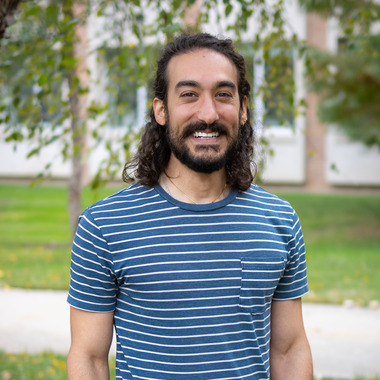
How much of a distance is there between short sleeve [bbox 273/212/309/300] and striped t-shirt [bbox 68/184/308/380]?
0.09 metres

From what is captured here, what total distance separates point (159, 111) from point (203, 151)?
0.88 feet

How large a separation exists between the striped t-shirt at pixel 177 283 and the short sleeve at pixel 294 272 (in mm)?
85

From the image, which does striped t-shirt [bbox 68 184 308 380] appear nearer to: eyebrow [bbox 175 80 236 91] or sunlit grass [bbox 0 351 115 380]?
eyebrow [bbox 175 80 236 91]

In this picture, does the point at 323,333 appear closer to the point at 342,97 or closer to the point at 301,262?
the point at 301,262

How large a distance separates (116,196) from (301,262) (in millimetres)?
641

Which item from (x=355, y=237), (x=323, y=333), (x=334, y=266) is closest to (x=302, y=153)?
(x=355, y=237)

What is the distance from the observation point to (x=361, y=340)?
5.67 metres

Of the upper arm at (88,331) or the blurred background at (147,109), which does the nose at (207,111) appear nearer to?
the blurred background at (147,109)

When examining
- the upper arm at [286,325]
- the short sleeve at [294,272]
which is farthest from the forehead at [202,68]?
the upper arm at [286,325]

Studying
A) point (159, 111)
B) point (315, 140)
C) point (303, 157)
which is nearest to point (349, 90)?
point (303, 157)

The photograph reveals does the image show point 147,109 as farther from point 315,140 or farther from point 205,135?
point 315,140

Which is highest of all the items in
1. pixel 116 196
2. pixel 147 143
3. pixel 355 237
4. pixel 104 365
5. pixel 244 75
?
pixel 244 75

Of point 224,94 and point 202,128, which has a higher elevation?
point 224,94

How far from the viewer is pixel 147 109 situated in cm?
358
